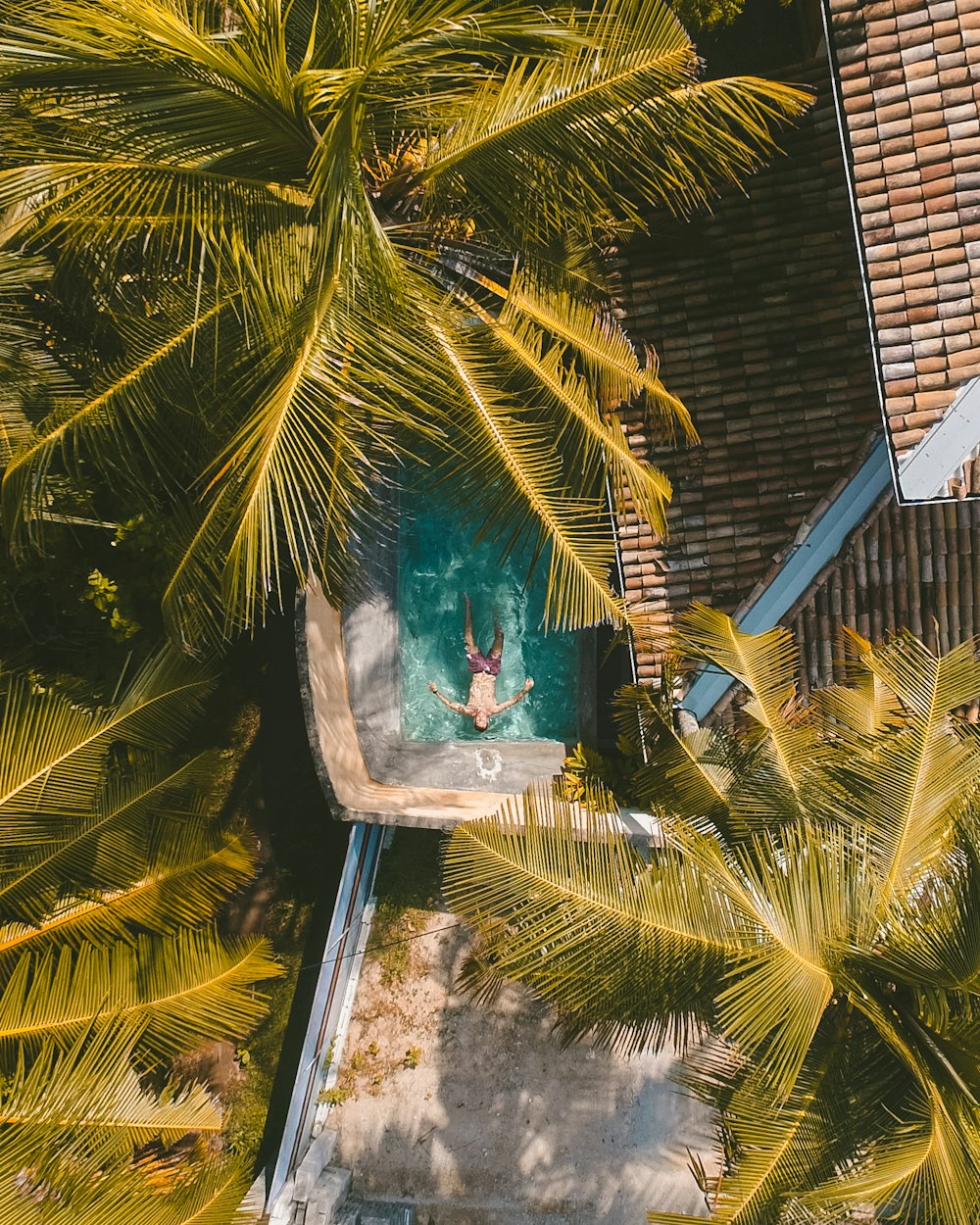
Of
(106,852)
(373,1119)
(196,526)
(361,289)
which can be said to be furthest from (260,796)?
(361,289)

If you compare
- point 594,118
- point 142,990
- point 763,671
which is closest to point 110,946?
point 142,990

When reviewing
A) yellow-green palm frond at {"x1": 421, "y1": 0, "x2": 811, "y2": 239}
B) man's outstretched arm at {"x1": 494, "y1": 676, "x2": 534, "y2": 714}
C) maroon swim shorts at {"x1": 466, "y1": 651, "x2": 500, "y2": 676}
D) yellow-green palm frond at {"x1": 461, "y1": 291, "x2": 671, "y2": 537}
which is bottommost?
man's outstretched arm at {"x1": 494, "y1": 676, "x2": 534, "y2": 714}

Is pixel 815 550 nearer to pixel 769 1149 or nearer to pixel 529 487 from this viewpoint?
pixel 529 487

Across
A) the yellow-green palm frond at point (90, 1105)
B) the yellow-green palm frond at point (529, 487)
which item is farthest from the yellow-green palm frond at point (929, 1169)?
the yellow-green palm frond at point (90, 1105)

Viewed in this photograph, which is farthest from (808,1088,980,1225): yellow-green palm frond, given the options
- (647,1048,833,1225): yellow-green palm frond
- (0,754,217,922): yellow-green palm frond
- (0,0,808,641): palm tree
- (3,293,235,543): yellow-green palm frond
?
(3,293,235,543): yellow-green palm frond

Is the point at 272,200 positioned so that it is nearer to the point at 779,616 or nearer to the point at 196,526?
the point at 196,526

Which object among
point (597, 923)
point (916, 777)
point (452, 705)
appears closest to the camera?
point (597, 923)

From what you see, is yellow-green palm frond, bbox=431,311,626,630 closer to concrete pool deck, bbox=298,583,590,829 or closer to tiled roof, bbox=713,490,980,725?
tiled roof, bbox=713,490,980,725
